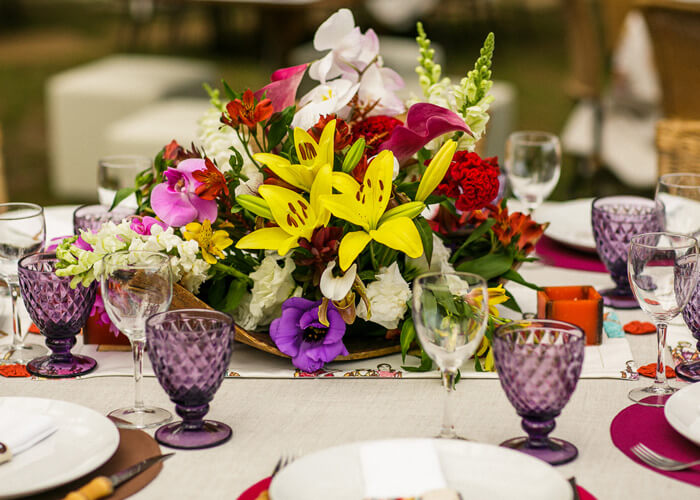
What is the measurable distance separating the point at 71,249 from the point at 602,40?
309 centimetres

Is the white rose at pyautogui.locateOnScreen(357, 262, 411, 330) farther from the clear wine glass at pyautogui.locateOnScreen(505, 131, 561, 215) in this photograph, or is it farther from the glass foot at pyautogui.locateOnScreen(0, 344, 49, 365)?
the clear wine glass at pyautogui.locateOnScreen(505, 131, 561, 215)

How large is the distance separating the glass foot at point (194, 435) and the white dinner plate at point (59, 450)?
61 mm

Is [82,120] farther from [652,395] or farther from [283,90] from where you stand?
[652,395]

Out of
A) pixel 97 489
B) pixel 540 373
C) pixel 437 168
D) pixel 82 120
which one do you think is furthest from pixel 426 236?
pixel 82 120

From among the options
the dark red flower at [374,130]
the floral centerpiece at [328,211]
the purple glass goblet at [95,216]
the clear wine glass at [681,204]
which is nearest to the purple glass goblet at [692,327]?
the floral centerpiece at [328,211]

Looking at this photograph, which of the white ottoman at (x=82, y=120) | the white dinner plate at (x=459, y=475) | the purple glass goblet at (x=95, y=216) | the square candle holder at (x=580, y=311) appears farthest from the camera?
the white ottoman at (x=82, y=120)

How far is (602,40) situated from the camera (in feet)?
12.7

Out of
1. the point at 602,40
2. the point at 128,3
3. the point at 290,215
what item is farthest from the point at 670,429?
the point at 128,3

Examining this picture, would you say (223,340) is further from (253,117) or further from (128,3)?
(128,3)

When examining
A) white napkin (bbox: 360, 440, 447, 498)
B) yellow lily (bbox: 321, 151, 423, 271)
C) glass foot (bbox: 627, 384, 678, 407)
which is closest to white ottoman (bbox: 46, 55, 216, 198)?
yellow lily (bbox: 321, 151, 423, 271)

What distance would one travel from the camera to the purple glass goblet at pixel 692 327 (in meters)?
1.28

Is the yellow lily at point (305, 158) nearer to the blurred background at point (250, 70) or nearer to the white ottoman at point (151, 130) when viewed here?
the blurred background at point (250, 70)

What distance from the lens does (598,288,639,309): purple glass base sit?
155 cm

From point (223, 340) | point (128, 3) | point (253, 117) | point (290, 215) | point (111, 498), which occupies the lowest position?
point (111, 498)
